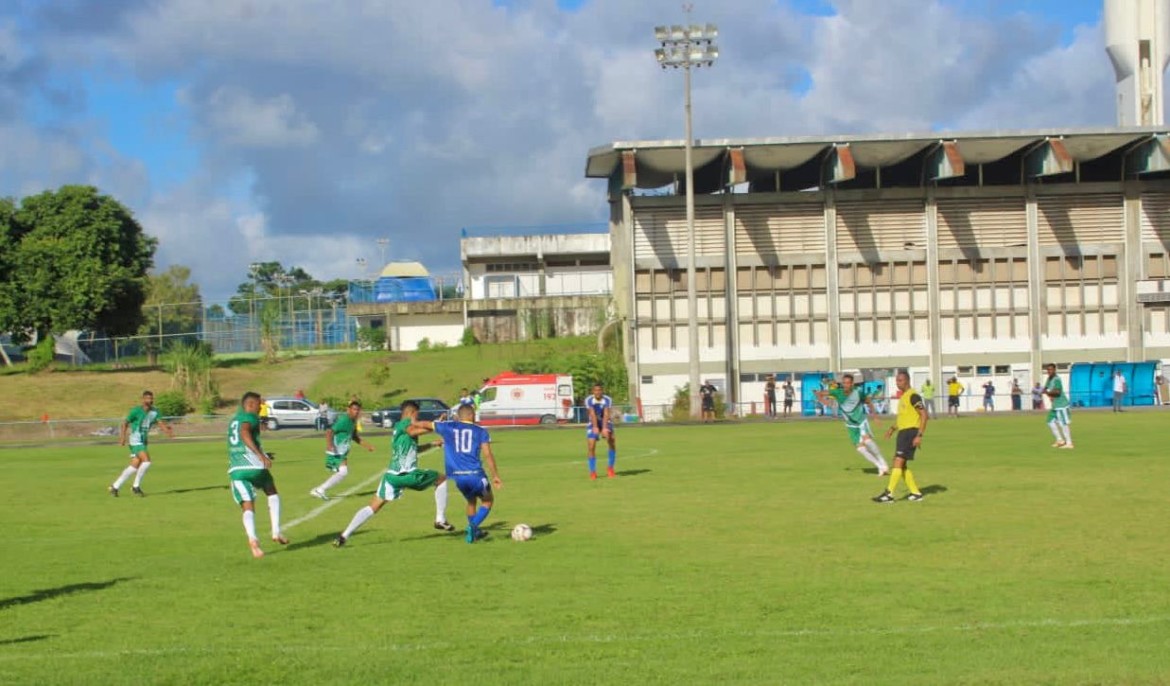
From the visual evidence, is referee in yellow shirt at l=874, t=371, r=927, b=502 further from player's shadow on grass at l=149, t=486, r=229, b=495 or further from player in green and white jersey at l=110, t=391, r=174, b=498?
player in green and white jersey at l=110, t=391, r=174, b=498

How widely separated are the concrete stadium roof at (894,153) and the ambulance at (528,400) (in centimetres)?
1063

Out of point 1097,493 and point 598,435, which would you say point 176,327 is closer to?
point 598,435

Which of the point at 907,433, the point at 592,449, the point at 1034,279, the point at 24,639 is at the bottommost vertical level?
the point at 24,639

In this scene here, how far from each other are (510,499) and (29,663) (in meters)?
12.9

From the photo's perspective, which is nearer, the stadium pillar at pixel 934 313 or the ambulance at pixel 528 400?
the ambulance at pixel 528 400

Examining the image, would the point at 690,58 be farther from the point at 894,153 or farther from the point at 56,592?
the point at 56,592

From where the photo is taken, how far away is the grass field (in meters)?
9.68

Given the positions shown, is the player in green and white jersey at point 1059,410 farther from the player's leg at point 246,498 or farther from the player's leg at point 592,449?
the player's leg at point 246,498

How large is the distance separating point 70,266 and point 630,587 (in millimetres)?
72074

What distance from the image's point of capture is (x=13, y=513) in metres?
22.6

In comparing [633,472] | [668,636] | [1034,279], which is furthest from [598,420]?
[1034,279]

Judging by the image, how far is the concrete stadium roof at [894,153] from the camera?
62406 mm

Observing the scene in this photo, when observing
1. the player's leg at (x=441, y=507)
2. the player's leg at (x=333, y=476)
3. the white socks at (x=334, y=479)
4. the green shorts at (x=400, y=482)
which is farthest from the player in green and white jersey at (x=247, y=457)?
the white socks at (x=334, y=479)

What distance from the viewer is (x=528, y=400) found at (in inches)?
2363
